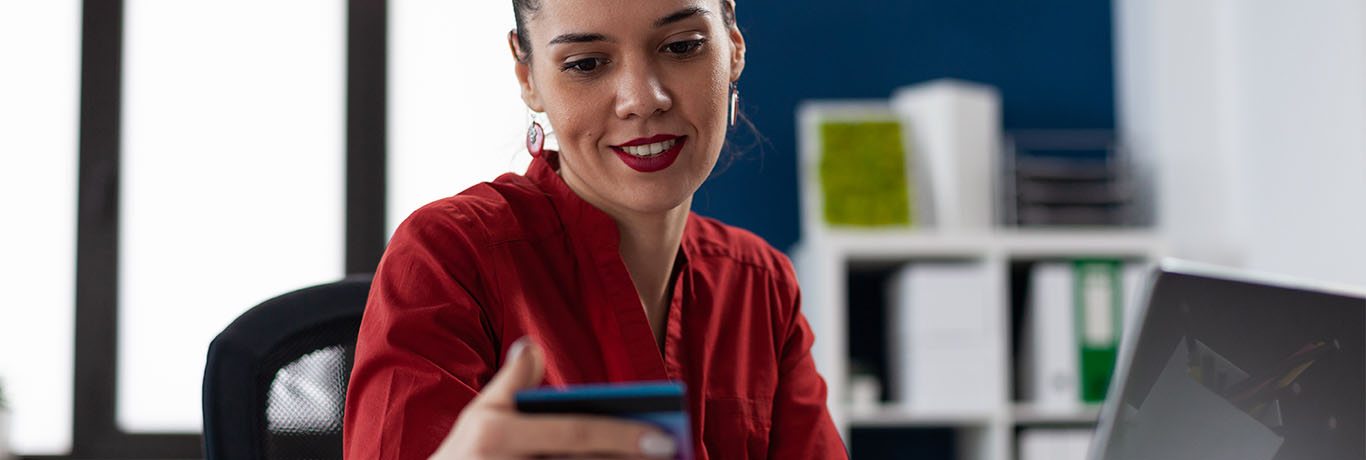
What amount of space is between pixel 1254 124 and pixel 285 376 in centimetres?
226

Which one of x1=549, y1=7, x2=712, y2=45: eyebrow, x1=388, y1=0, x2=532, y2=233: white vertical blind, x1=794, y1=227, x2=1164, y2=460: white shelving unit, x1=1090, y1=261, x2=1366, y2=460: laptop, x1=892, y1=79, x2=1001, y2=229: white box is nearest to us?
x1=1090, y1=261, x2=1366, y2=460: laptop

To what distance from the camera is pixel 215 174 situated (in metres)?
2.81

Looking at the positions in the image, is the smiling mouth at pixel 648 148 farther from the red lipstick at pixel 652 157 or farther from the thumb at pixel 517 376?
the thumb at pixel 517 376

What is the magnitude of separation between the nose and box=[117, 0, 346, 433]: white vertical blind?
1943 millimetres

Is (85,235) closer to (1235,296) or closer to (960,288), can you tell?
(960,288)

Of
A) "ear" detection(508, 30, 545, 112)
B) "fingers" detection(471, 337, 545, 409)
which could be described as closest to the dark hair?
"ear" detection(508, 30, 545, 112)

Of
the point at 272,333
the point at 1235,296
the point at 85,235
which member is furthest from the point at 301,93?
the point at 1235,296

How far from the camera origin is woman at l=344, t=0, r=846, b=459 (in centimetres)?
84

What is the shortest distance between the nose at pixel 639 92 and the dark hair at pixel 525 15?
0.36 ft

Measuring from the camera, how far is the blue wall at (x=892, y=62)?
2.81 m

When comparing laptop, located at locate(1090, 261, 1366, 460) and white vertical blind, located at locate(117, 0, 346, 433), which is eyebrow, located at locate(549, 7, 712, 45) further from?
white vertical blind, located at locate(117, 0, 346, 433)

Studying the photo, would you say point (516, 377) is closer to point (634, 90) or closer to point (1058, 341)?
point (634, 90)

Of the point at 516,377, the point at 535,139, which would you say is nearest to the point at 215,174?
the point at 535,139

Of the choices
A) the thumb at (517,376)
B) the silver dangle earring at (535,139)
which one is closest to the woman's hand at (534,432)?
the thumb at (517,376)
